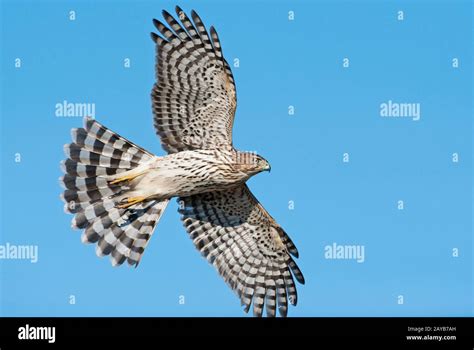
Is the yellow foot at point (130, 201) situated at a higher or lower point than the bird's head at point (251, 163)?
lower

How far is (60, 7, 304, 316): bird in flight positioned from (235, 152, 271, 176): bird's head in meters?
0.01

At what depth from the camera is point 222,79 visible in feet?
49.5

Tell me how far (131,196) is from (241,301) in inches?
87.7

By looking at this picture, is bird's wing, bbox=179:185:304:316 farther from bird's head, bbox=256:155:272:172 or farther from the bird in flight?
bird's head, bbox=256:155:272:172

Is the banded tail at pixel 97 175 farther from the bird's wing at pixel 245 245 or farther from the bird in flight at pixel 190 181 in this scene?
the bird's wing at pixel 245 245

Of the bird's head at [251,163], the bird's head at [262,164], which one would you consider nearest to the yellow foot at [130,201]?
the bird's head at [251,163]

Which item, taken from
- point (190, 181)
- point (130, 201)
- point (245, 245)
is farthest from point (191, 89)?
point (245, 245)

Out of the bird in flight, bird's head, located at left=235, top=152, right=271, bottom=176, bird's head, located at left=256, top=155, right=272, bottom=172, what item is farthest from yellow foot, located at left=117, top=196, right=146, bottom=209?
bird's head, located at left=256, top=155, right=272, bottom=172

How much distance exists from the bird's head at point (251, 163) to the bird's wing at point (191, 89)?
20.8 inches

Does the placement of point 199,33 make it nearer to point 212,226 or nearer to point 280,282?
point 212,226

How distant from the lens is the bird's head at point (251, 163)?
47.9ft
